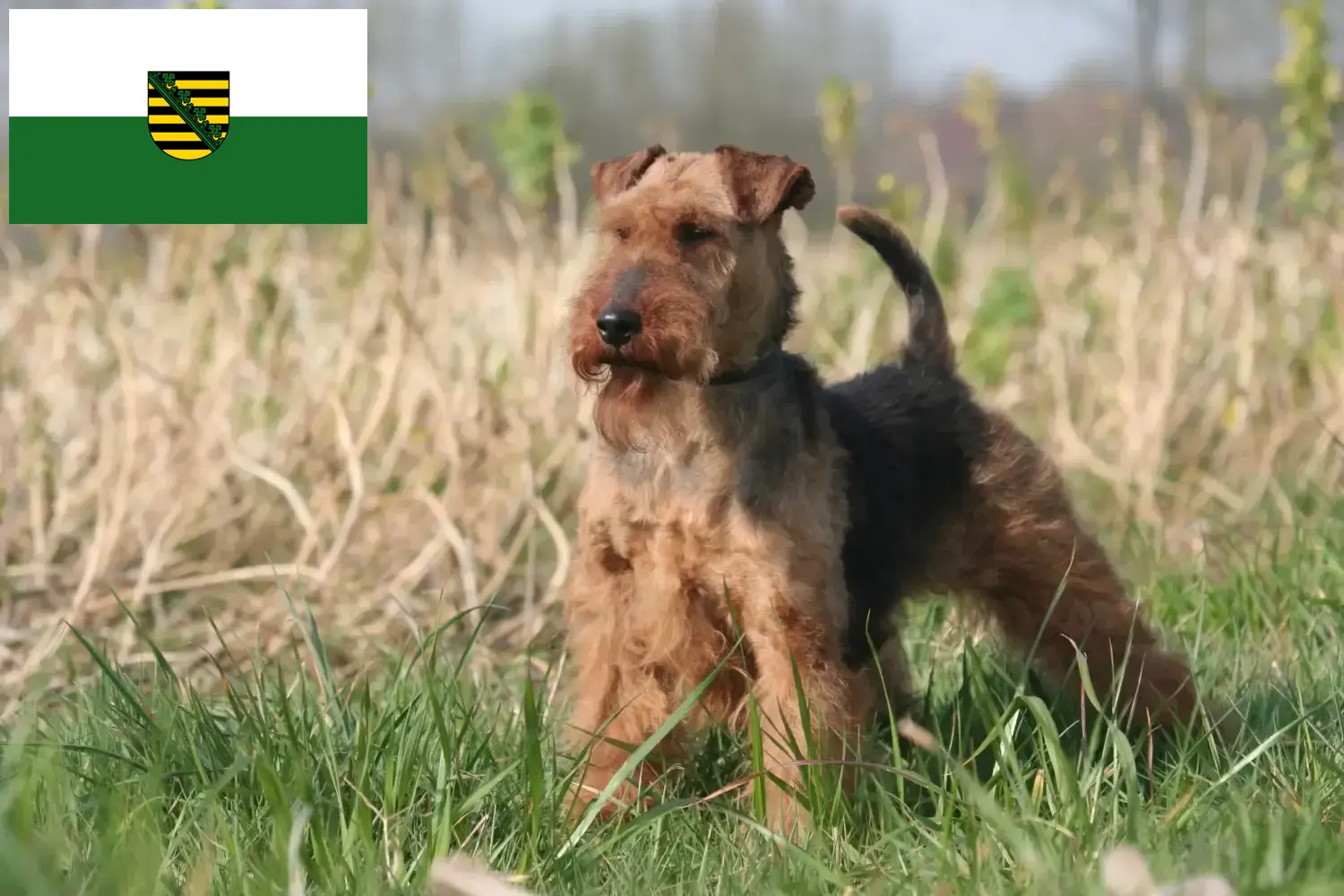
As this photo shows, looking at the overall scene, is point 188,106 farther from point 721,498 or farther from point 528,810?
point 528,810

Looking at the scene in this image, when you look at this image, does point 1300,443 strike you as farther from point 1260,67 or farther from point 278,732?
point 278,732

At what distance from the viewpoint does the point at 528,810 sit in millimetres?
2506

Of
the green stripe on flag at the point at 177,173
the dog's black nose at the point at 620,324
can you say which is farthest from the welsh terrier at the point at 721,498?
the green stripe on flag at the point at 177,173

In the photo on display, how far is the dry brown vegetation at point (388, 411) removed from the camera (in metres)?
4.62

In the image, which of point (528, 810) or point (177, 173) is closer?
point (528, 810)

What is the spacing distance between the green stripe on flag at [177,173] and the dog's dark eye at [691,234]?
7.00ft

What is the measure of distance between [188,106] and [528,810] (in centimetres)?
301

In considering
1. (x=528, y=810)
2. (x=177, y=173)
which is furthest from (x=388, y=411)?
(x=528, y=810)

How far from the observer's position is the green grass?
2111 millimetres

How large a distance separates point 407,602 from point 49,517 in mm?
1558

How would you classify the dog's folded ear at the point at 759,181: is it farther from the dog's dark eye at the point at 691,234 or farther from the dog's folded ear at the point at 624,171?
the dog's folded ear at the point at 624,171

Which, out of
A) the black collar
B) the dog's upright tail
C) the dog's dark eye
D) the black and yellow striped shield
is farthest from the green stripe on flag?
the black collar

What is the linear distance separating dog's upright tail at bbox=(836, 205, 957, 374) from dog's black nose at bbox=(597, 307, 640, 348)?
3.82 ft

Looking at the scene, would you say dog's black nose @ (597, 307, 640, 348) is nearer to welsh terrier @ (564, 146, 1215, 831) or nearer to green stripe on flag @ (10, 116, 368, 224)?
welsh terrier @ (564, 146, 1215, 831)
